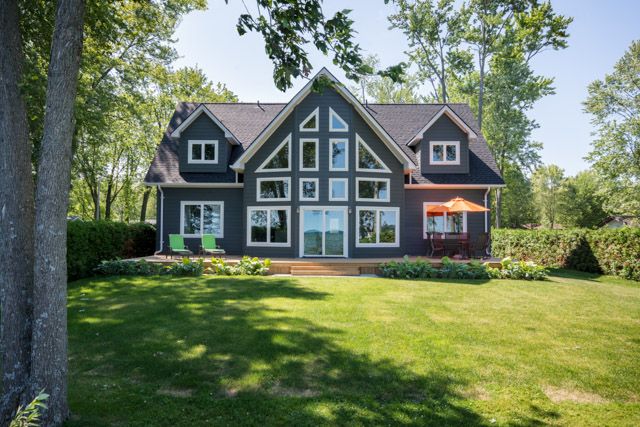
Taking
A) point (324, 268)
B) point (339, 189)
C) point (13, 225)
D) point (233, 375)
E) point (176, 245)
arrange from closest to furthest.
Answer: point (13, 225), point (233, 375), point (324, 268), point (176, 245), point (339, 189)

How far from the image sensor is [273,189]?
17.1 m

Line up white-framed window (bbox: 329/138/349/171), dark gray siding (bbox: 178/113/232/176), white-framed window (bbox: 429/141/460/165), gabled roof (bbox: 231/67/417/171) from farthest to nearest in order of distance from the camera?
dark gray siding (bbox: 178/113/232/176), white-framed window (bbox: 429/141/460/165), white-framed window (bbox: 329/138/349/171), gabled roof (bbox: 231/67/417/171)

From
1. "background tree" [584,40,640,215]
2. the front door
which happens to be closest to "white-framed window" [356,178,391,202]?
the front door

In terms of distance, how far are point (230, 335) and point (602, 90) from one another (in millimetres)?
35976

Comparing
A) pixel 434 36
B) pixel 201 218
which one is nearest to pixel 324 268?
pixel 201 218

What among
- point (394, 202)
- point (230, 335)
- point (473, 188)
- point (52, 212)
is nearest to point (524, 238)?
point (473, 188)

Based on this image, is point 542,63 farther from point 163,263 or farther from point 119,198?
point 119,198

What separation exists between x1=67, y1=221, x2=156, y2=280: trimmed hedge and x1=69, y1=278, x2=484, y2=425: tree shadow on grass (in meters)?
5.30

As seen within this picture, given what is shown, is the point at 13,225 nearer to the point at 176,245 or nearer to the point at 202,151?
the point at 176,245

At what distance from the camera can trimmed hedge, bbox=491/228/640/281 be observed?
14594mm

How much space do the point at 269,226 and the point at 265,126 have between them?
6.52m

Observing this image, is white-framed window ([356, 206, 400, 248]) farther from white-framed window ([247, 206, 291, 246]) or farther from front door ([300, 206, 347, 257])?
white-framed window ([247, 206, 291, 246])

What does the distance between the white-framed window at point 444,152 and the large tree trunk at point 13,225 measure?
17.0m

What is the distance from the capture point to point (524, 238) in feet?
67.7
